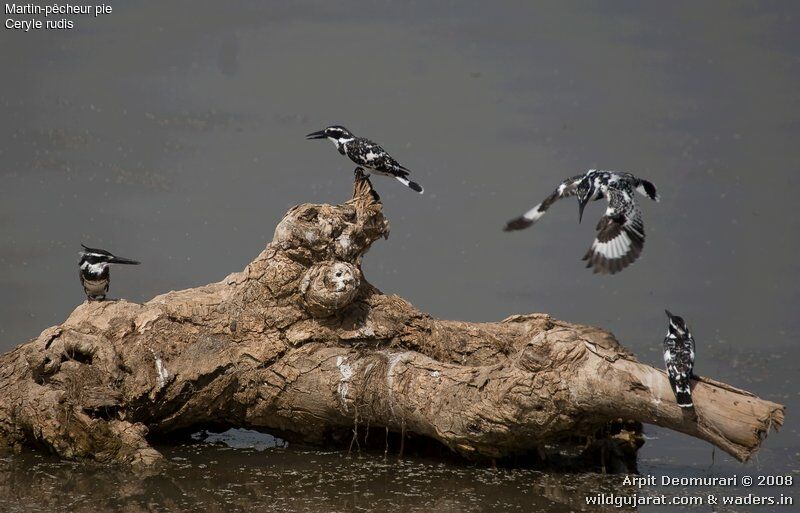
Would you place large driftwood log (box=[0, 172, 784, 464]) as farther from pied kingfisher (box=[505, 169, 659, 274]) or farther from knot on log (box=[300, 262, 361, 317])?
pied kingfisher (box=[505, 169, 659, 274])

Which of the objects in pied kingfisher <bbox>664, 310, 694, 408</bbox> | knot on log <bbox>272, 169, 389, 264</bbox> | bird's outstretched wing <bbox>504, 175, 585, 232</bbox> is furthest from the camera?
bird's outstretched wing <bbox>504, 175, 585, 232</bbox>

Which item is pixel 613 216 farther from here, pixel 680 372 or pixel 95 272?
pixel 95 272

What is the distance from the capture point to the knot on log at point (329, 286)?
26.3 ft

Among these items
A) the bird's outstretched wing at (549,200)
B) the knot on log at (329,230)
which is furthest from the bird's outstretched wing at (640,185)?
the knot on log at (329,230)

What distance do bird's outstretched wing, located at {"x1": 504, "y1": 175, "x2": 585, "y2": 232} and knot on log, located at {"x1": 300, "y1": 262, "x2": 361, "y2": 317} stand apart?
1.33m

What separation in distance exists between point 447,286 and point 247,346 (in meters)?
3.50

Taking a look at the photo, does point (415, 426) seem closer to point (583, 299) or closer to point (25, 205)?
point (583, 299)

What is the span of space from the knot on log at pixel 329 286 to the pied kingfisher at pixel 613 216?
4.59 ft

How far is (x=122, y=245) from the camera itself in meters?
11.8

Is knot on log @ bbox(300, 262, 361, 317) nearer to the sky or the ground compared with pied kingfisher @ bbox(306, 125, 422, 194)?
nearer to the ground

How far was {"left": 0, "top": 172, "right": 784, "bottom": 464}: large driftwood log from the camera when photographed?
24.1 feet

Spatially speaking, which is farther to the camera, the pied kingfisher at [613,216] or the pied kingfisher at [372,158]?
the pied kingfisher at [372,158]

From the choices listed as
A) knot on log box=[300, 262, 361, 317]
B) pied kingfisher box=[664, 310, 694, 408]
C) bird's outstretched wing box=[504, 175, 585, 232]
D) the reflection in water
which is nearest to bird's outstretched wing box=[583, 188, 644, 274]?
bird's outstretched wing box=[504, 175, 585, 232]

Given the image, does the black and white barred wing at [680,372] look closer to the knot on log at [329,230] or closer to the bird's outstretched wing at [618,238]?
the bird's outstretched wing at [618,238]
